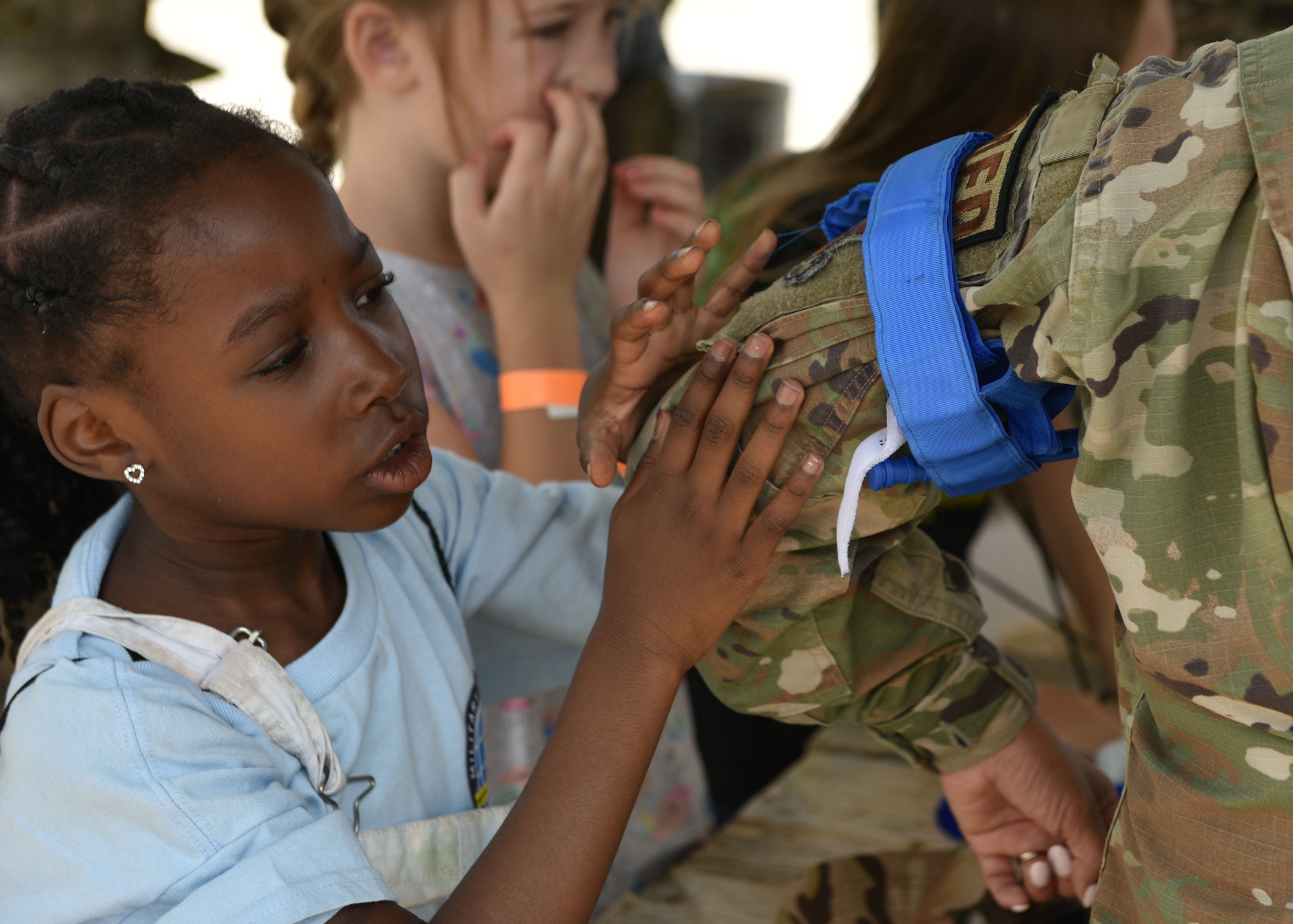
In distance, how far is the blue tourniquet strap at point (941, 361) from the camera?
0.62 metres

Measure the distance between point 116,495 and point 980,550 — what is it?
282cm

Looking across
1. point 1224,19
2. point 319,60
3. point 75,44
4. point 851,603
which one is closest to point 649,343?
point 851,603

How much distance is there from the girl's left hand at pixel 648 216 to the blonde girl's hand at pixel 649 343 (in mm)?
591

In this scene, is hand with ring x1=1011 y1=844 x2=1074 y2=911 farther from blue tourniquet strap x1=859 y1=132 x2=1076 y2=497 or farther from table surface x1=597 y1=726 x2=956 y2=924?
blue tourniquet strap x1=859 y1=132 x2=1076 y2=497

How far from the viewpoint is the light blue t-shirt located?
0.67 metres

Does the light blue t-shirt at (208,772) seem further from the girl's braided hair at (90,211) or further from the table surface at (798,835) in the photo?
the table surface at (798,835)

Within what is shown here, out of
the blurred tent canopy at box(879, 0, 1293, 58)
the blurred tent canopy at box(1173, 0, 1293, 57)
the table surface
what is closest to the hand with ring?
the table surface

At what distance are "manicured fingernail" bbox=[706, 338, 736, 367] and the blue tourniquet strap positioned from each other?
0.12m

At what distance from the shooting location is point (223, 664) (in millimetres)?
789

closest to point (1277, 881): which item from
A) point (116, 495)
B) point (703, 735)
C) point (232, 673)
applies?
point (232, 673)

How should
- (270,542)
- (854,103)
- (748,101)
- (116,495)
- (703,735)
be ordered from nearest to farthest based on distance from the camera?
1. (270,542)
2. (116,495)
3. (854,103)
4. (703,735)
5. (748,101)

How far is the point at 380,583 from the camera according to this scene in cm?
98

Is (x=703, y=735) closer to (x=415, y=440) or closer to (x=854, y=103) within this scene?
(x=854, y=103)

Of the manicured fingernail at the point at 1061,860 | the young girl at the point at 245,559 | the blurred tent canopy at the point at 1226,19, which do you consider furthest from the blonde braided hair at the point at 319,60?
the blurred tent canopy at the point at 1226,19
